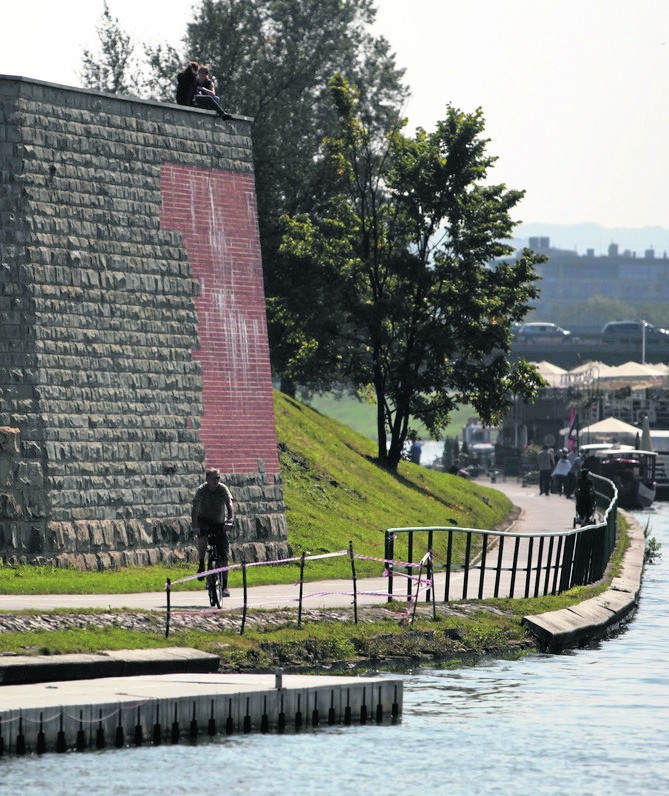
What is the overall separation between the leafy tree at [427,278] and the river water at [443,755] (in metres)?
30.6

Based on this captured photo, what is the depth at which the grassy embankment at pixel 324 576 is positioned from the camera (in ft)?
62.2

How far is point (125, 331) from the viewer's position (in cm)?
2752

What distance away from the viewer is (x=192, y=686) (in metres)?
16.2

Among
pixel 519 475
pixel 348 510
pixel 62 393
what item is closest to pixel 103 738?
pixel 62 393

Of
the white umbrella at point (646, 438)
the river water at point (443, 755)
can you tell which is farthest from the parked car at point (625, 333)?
the river water at point (443, 755)

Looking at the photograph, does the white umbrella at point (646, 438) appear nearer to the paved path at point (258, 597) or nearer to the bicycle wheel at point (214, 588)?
the paved path at point (258, 597)

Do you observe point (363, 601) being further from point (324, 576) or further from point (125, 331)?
point (125, 331)

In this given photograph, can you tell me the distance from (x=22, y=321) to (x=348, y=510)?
11.5 m

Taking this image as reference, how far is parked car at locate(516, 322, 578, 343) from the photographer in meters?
182

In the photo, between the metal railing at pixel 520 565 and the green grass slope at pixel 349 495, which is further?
the green grass slope at pixel 349 495

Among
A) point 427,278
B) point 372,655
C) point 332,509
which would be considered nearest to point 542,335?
point 427,278

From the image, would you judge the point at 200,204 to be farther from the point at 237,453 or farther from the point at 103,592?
the point at 103,592

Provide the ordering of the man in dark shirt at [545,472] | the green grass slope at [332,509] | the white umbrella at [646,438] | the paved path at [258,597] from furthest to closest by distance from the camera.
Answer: the white umbrella at [646,438], the man in dark shirt at [545,472], the green grass slope at [332,509], the paved path at [258,597]

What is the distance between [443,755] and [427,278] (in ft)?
116
